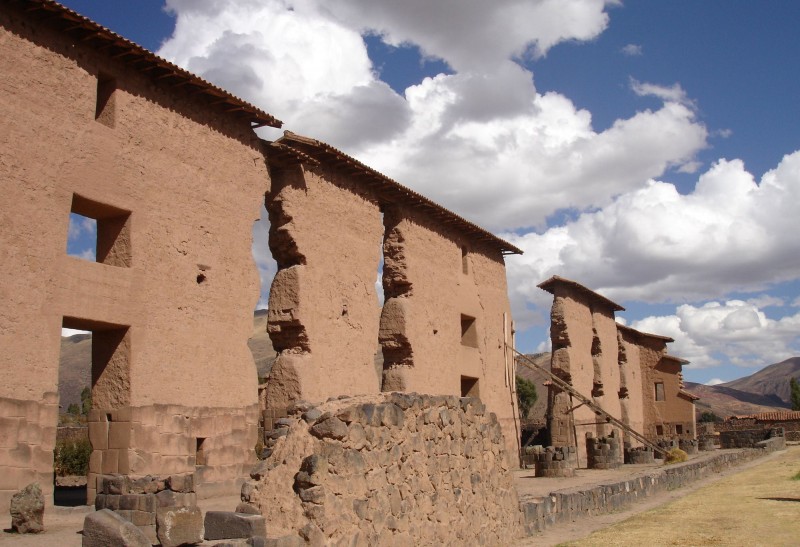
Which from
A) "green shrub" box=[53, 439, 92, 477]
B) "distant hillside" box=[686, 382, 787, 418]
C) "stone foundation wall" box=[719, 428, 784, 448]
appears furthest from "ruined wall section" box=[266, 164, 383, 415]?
"distant hillside" box=[686, 382, 787, 418]

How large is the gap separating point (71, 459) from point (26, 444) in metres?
11.3

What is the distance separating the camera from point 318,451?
7.21m

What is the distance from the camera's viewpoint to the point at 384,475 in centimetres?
789

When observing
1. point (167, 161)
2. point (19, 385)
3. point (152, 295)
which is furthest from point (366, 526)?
point (167, 161)

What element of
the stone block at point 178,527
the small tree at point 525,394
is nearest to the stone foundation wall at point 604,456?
the stone block at point 178,527

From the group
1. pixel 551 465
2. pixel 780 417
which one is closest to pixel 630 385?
pixel 780 417

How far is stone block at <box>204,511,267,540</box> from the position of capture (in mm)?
6340

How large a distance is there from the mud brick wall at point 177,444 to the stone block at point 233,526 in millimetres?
5117

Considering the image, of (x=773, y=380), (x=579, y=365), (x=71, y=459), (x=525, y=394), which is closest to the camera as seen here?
(x=71, y=459)

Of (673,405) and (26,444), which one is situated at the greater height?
(673,405)

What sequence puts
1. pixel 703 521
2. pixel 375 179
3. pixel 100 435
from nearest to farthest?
pixel 100 435 → pixel 703 521 → pixel 375 179

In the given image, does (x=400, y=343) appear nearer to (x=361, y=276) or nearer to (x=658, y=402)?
(x=361, y=276)

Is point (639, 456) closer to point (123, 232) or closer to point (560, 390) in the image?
point (560, 390)

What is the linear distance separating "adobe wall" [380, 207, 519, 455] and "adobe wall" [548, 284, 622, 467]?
14.2 ft
